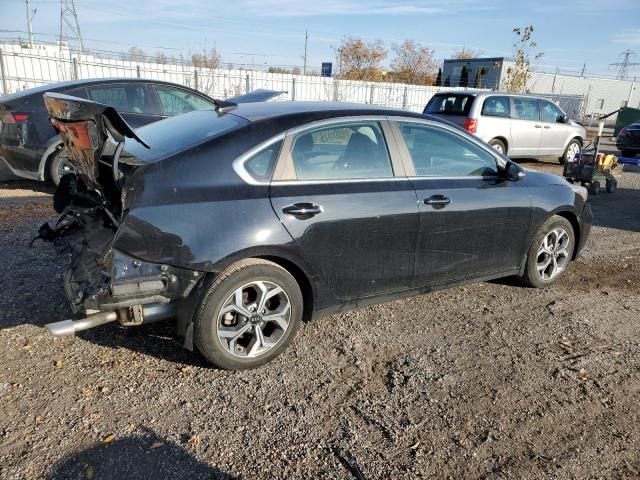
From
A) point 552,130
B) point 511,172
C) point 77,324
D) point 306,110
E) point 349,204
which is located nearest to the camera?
point 77,324

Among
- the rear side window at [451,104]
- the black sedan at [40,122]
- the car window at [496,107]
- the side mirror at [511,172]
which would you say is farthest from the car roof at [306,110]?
the car window at [496,107]

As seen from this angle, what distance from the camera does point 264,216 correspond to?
10.2 ft

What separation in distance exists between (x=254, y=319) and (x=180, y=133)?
1.39m

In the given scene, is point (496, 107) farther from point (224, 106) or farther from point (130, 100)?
point (224, 106)

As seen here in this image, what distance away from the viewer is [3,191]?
7609 millimetres

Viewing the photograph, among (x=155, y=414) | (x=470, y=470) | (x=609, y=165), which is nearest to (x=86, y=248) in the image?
(x=155, y=414)

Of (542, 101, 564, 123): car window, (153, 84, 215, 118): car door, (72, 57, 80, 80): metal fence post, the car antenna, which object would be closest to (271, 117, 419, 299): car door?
the car antenna

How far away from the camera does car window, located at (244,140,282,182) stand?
3.17 meters

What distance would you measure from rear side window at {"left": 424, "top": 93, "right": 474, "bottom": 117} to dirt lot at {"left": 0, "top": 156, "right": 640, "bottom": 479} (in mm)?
7786

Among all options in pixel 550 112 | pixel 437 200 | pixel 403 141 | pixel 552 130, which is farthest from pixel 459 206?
pixel 550 112

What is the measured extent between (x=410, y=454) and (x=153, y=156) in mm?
2301

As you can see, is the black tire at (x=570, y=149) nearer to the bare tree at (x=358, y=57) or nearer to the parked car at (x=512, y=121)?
the parked car at (x=512, y=121)

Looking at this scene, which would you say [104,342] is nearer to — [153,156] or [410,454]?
[153,156]

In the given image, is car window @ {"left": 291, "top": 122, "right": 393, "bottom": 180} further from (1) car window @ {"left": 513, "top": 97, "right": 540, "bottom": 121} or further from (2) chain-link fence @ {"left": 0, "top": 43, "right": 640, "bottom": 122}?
(2) chain-link fence @ {"left": 0, "top": 43, "right": 640, "bottom": 122}
